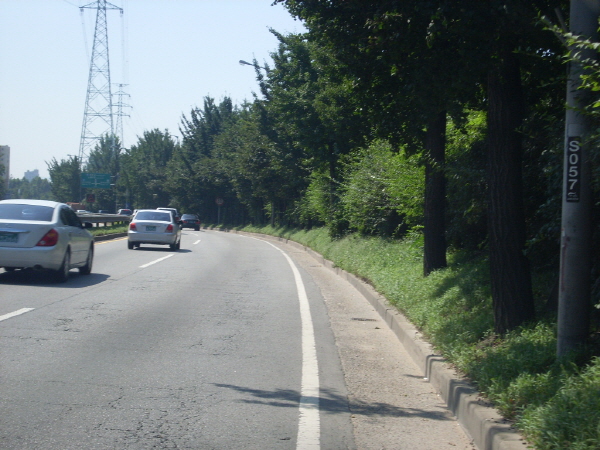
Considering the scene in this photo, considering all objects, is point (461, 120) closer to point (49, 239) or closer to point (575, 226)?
point (575, 226)

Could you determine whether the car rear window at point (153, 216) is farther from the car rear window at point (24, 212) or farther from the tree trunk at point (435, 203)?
the tree trunk at point (435, 203)

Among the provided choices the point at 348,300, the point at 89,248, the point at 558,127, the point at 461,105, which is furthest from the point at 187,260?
the point at 558,127

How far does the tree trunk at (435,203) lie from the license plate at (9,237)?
765 centimetres

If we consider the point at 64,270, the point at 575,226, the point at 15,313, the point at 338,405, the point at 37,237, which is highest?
the point at 575,226

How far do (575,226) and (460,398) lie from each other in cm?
174

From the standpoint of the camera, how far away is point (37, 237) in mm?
12531

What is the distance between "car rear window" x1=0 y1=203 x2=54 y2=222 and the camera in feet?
42.2

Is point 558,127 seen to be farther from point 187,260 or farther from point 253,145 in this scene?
point 253,145

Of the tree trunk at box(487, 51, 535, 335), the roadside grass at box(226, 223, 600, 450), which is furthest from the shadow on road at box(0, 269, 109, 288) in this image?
the tree trunk at box(487, 51, 535, 335)

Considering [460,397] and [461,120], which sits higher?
[461,120]

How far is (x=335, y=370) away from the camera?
283 inches

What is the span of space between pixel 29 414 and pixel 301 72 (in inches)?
943

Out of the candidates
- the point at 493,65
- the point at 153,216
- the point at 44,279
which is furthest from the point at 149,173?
the point at 493,65

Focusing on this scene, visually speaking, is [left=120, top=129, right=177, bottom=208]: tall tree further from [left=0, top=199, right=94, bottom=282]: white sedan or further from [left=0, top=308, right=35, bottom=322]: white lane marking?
[left=0, top=308, right=35, bottom=322]: white lane marking
